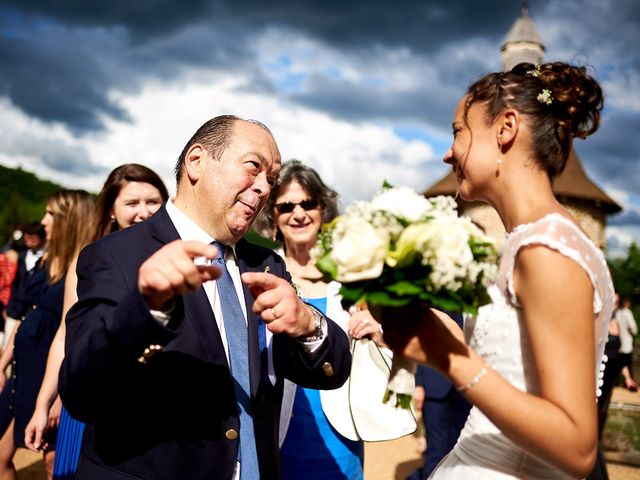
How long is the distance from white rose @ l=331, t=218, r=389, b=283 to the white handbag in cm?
211

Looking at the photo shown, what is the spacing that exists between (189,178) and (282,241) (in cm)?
271

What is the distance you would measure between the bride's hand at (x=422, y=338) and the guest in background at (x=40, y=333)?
12.3 feet

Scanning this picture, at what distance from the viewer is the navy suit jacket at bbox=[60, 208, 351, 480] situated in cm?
201

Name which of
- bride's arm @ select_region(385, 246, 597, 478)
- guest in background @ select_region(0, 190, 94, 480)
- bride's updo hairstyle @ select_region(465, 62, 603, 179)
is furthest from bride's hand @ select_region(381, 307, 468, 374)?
guest in background @ select_region(0, 190, 94, 480)

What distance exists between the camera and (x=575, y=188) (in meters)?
32.3

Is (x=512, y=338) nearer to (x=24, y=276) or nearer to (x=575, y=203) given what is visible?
(x=24, y=276)

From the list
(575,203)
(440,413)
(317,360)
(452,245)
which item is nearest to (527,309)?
(452,245)

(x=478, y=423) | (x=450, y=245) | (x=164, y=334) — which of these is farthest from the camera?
(x=478, y=423)

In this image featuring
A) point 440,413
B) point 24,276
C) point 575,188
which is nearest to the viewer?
point 440,413

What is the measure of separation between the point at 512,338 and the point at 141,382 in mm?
1469

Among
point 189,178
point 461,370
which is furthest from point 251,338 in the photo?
point 461,370

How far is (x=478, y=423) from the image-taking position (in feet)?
7.86

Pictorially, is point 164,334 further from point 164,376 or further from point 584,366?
point 584,366

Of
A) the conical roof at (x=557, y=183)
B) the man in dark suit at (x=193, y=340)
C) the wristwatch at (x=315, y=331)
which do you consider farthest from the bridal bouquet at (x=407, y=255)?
the conical roof at (x=557, y=183)
